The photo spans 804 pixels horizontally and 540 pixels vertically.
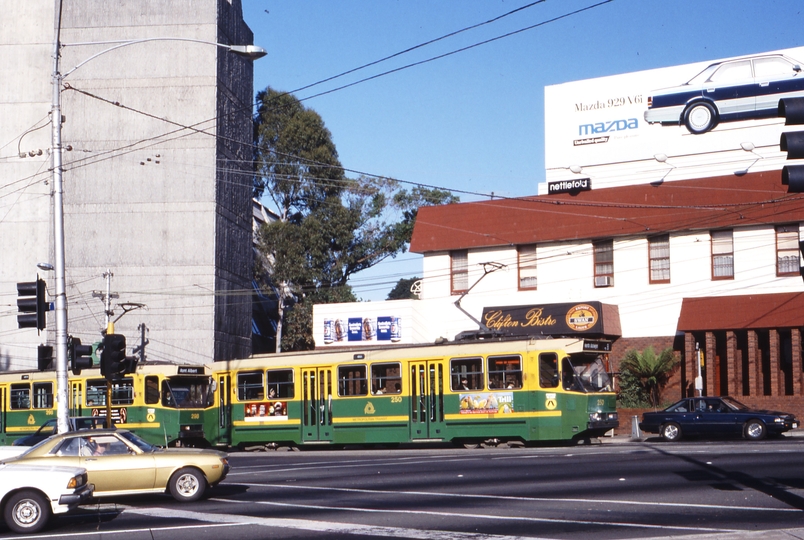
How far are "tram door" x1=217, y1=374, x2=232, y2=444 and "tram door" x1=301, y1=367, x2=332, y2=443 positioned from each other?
312 cm

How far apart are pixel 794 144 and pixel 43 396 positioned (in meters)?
31.1

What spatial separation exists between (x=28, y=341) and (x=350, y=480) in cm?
4285

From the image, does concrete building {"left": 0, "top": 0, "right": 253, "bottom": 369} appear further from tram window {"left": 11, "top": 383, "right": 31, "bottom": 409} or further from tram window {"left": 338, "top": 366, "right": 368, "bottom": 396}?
tram window {"left": 338, "top": 366, "right": 368, "bottom": 396}

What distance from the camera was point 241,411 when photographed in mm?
31781

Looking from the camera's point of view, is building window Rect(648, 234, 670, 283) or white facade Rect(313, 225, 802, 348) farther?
building window Rect(648, 234, 670, 283)

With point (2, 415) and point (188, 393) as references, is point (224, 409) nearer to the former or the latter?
point (188, 393)

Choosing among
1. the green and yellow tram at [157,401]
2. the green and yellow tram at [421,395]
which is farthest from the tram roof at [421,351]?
the green and yellow tram at [157,401]

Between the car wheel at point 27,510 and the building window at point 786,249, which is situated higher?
the building window at point 786,249

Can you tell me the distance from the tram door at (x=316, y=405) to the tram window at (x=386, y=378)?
1563mm

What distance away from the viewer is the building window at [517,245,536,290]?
42625 mm

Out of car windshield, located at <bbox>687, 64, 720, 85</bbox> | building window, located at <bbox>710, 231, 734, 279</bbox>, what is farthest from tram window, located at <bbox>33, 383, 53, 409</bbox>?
car windshield, located at <bbox>687, 64, 720, 85</bbox>

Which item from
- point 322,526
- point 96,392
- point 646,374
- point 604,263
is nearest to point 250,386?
point 96,392

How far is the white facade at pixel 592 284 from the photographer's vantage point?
3803cm

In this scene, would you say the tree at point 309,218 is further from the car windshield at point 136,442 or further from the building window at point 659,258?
the car windshield at point 136,442
